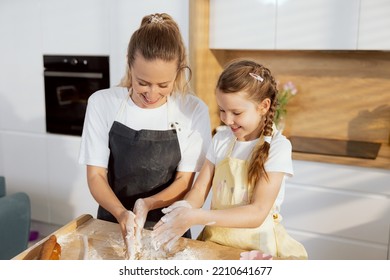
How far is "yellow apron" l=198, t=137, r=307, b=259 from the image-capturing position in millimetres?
1058

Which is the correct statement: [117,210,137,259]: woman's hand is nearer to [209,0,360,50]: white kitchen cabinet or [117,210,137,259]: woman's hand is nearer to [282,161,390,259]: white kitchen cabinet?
[282,161,390,259]: white kitchen cabinet

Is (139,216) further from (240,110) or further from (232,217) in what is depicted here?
(240,110)

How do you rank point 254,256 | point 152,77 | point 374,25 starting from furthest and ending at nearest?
point 374,25, point 152,77, point 254,256

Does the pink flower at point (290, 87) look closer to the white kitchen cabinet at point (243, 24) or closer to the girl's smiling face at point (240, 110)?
the white kitchen cabinet at point (243, 24)

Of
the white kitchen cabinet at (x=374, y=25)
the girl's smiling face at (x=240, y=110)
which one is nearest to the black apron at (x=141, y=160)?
the girl's smiling face at (x=240, y=110)

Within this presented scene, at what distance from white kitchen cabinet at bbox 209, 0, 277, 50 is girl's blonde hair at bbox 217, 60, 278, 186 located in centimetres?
111

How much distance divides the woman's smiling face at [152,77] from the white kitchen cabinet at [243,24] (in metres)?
1.14

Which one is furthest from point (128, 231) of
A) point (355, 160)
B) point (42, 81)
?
point (42, 81)

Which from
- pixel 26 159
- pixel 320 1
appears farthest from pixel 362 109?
pixel 26 159

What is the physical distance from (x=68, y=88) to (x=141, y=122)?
1494 millimetres

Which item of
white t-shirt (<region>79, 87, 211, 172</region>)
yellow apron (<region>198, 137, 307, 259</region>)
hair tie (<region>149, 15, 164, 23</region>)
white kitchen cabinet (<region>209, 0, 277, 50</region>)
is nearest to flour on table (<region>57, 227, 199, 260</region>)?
yellow apron (<region>198, 137, 307, 259</region>)

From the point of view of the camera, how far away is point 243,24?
7.02ft
